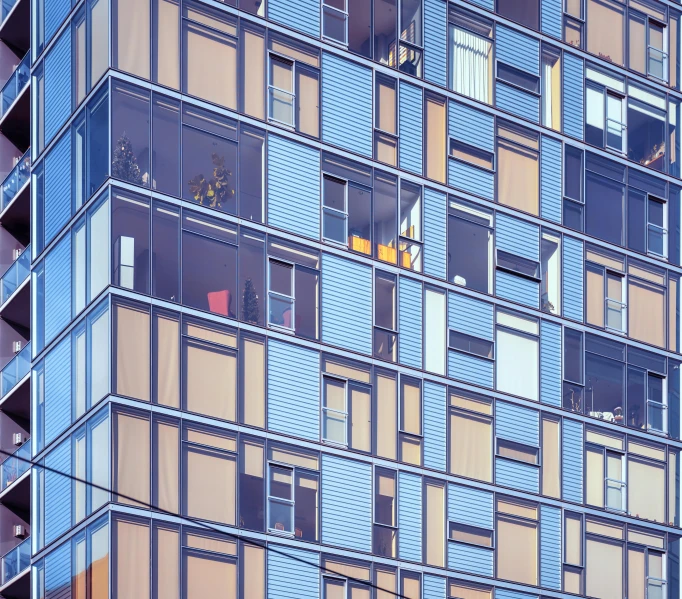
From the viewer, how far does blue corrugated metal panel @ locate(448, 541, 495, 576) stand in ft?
142

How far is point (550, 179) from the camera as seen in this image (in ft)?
158

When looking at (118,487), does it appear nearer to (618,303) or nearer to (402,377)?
(402,377)

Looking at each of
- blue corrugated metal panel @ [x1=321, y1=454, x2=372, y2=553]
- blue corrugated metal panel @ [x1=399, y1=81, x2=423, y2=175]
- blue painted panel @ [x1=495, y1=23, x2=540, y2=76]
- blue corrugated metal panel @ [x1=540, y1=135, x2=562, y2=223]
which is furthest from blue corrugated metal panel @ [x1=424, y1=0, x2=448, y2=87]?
blue corrugated metal panel @ [x1=321, y1=454, x2=372, y2=553]

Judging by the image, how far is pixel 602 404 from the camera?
4750cm

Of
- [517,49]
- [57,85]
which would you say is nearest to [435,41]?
[517,49]

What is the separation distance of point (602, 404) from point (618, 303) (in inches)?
119

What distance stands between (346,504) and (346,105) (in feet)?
32.5

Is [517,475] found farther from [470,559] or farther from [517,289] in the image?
[517,289]

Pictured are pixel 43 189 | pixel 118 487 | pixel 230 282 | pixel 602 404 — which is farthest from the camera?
pixel 602 404

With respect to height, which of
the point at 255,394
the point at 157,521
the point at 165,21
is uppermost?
the point at 165,21

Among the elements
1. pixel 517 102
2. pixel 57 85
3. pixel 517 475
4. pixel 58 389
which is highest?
pixel 517 102

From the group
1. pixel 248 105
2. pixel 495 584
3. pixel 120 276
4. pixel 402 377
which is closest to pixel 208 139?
pixel 248 105

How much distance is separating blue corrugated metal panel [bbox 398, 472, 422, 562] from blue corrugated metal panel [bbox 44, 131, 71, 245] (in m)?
10.1

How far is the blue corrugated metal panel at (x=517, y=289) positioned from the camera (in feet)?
152
